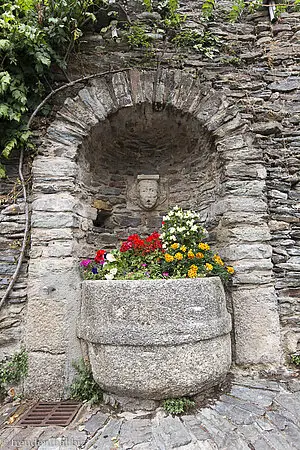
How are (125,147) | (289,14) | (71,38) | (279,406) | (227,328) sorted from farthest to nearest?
(125,147) < (289,14) < (71,38) < (227,328) < (279,406)

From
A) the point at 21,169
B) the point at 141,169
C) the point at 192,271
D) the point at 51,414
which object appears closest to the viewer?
the point at 51,414

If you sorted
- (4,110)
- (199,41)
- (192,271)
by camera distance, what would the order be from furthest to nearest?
1. (199,41)
2. (4,110)
3. (192,271)

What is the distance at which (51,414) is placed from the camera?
225cm

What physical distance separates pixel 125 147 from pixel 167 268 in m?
1.77

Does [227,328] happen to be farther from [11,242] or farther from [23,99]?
[23,99]

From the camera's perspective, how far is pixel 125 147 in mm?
3602

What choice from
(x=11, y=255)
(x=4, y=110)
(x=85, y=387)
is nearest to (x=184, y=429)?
(x=85, y=387)

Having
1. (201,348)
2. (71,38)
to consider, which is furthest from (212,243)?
(71,38)

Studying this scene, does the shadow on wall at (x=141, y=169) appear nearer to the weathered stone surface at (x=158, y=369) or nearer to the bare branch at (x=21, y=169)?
the bare branch at (x=21, y=169)

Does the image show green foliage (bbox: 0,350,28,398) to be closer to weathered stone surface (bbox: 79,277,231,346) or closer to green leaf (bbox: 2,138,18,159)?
weathered stone surface (bbox: 79,277,231,346)

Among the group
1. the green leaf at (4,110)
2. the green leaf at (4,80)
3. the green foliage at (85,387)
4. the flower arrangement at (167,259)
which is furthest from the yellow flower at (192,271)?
the green leaf at (4,80)

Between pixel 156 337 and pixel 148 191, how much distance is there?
1.93 m

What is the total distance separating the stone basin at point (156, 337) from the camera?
2096 mm

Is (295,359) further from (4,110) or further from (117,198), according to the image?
(4,110)
